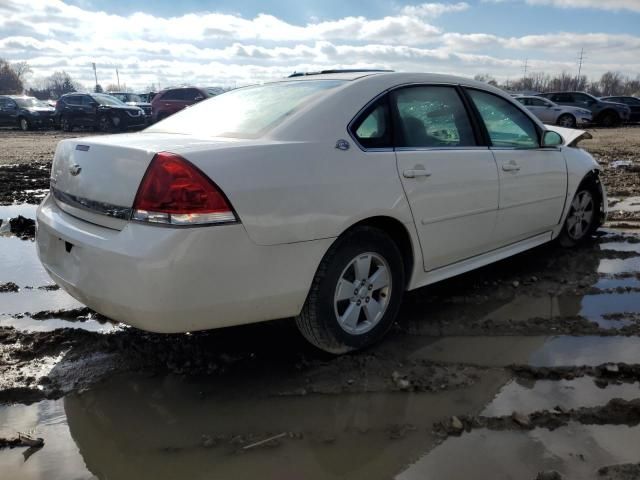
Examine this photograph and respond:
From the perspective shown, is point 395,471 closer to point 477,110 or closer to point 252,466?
point 252,466

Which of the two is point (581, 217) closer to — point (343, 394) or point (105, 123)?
point (343, 394)

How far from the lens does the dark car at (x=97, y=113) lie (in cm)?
2081

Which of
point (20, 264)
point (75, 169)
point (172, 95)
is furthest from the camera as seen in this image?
point (172, 95)

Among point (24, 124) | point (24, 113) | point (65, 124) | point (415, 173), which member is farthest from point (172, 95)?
point (415, 173)

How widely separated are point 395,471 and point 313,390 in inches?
26.8

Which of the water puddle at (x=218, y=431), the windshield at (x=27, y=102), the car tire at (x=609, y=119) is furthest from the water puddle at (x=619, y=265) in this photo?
the windshield at (x=27, y=102)

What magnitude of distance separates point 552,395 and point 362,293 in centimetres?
109

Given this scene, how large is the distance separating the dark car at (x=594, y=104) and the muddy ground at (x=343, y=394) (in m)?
21.8

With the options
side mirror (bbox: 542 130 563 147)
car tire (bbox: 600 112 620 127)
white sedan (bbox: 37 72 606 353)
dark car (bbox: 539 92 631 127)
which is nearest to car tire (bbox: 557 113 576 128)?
dark car (bbox: 539 92 631 127)

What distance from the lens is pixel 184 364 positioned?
2957 millimetres

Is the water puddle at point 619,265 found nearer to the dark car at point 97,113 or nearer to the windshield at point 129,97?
the dark car at point 97,113

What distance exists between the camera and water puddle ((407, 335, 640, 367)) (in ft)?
9.80

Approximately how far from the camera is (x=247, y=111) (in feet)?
10.4

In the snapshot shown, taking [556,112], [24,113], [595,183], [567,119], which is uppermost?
[556,112]
